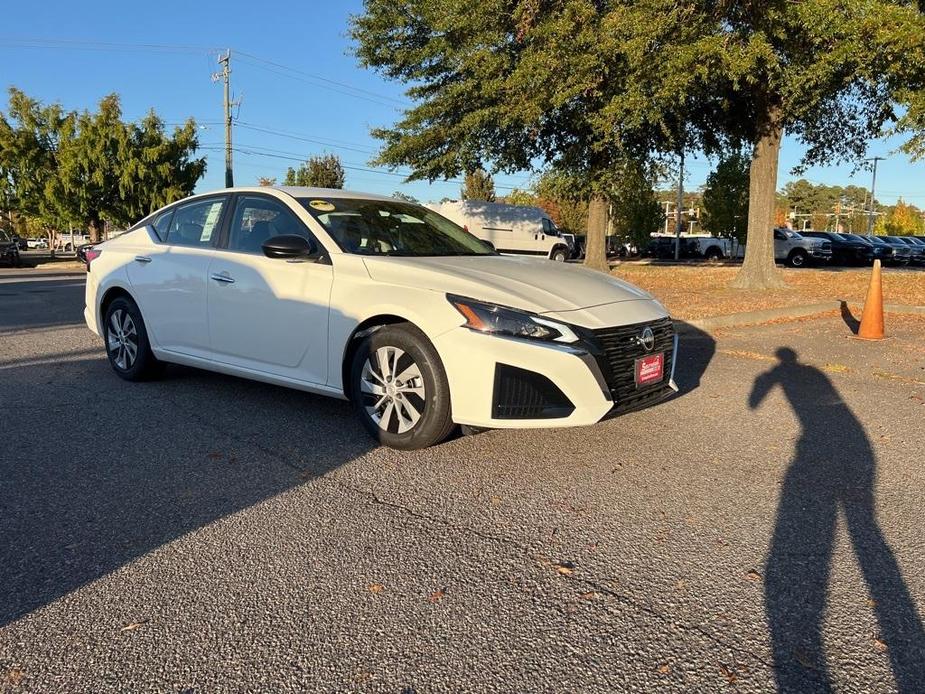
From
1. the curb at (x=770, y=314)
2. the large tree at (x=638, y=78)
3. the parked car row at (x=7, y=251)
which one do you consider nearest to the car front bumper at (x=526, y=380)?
the curb at (x=770, y=314)

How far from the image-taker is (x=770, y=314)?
10.5 m

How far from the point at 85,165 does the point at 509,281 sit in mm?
34766

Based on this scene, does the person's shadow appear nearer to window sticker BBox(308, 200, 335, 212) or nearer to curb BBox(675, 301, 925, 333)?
window sticker BBox(308, 200, 335, 212)

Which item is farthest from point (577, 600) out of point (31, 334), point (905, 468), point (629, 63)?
point (629, 63)

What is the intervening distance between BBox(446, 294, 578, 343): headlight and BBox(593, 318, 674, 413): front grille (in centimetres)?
23

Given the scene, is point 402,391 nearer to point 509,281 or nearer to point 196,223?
point 509,281

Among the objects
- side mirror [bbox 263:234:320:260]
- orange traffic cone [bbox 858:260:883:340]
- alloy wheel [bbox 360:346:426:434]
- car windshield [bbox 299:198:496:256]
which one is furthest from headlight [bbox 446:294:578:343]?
orange traffic cone [bbox 858:260:883:340]

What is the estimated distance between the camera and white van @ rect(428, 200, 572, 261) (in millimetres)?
30516

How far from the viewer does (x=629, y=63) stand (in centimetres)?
1251

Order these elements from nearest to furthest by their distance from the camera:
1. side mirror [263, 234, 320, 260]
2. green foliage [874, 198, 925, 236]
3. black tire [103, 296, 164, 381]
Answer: side mirror [263, 234, 320, 260] < black tire [103, 296, 164, 381] < green foliage [874, 198, 925, 236]

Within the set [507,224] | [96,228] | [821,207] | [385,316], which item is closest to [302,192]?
[385,316]

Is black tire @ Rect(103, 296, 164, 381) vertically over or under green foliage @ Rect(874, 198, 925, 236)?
under

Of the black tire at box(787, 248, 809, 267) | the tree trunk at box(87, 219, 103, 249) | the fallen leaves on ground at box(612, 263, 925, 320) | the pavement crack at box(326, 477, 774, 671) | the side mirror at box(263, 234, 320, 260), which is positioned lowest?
the pavement crack at box(326, 477, 774, 671)

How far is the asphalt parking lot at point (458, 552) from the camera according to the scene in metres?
2.24
